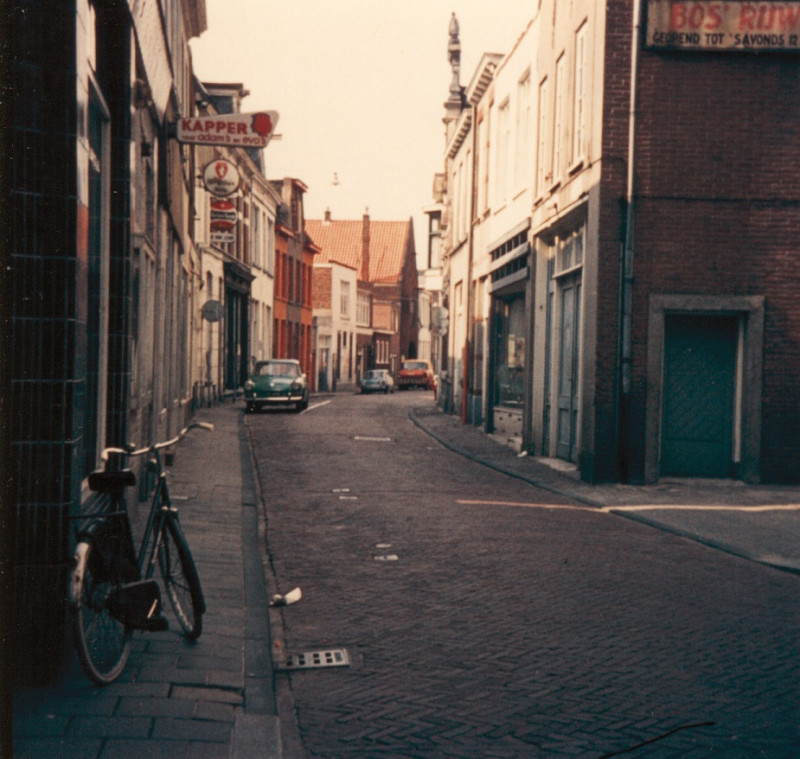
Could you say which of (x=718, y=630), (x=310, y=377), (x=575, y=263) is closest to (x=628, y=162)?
(x=575, y=263)

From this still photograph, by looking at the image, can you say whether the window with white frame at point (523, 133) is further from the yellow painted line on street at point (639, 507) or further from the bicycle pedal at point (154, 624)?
the bicycle pedal at point (154, 624)

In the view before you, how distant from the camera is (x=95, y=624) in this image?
191 inches

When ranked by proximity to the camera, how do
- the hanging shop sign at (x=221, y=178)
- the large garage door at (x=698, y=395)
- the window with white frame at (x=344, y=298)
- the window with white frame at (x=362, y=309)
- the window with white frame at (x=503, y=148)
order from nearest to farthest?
the large garage door at (x=698, y=395), the hanging shop sign at (x=221, y=178), the window with white frame at (x=503, y=148), the window with white frame at (x=344, y=298), the window with white frame at (x=362, y=309)

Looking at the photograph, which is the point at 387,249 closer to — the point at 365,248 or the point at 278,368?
the point at 365,248

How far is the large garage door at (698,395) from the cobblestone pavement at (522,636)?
12.5ft

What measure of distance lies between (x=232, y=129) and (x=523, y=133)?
9617 millimetres

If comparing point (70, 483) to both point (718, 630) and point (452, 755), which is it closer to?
→ point (452, 755)

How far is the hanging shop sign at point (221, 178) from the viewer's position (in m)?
18.4

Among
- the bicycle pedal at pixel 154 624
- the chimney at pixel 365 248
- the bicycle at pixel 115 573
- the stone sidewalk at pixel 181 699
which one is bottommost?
the stone sidewalk at pixel 181 699

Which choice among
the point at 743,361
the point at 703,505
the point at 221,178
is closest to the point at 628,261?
the point at 743,361

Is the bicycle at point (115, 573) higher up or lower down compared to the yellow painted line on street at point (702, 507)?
higher up

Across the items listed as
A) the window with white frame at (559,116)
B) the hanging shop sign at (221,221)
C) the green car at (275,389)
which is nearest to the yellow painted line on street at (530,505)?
the window with white frame at (559,116)

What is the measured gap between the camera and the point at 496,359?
24672 mm

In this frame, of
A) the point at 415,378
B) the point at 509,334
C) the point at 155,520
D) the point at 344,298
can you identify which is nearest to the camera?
the point at 155,520
